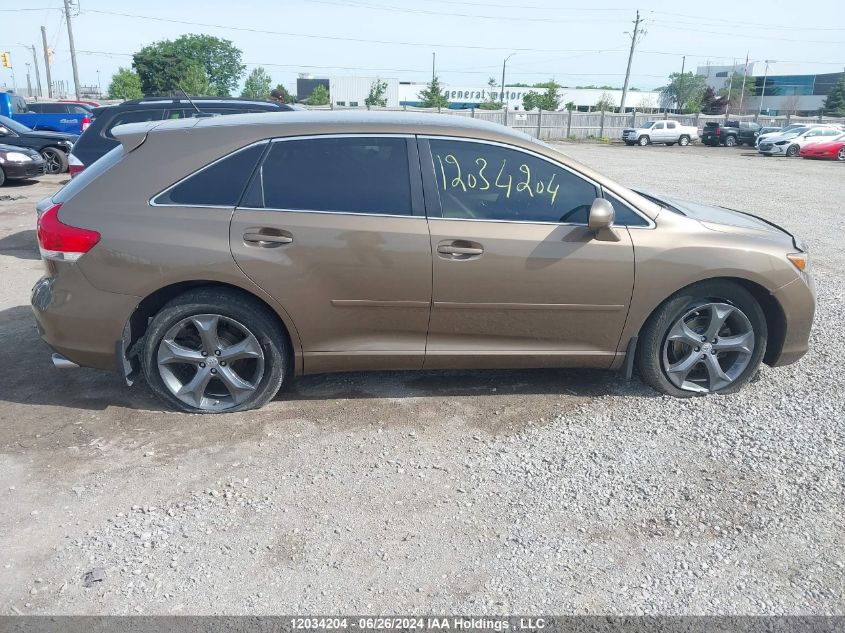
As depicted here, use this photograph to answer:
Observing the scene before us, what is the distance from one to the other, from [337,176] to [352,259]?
0.51 metres

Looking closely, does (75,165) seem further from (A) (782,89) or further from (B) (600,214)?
(A) (782,89)

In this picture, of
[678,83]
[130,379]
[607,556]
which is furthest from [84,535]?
[678,83]

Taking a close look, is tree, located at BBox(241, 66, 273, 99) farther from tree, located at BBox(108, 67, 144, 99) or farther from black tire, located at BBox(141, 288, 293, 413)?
black tire, located at BBox(141, 288, 293, 413)

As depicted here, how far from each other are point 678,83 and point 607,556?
108 m

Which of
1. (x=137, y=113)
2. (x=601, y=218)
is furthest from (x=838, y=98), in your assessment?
(x=601, y=218)

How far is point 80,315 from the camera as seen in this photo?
399 cm

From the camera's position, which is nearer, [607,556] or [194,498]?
[607,556]

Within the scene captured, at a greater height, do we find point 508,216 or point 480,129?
point 480,129

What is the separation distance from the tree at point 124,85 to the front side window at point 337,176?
75.5m

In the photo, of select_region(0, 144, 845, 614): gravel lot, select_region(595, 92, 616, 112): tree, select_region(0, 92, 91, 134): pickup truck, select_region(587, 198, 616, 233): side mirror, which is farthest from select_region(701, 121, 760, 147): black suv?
select_region(587, 198, 616, 233): side mirror

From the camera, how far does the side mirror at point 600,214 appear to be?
12.9 ft

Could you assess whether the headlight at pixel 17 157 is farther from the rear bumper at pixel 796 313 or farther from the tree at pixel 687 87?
the tree at pixel 687 87

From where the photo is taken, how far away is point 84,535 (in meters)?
3.05

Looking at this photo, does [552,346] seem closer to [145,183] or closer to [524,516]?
[524,516]
